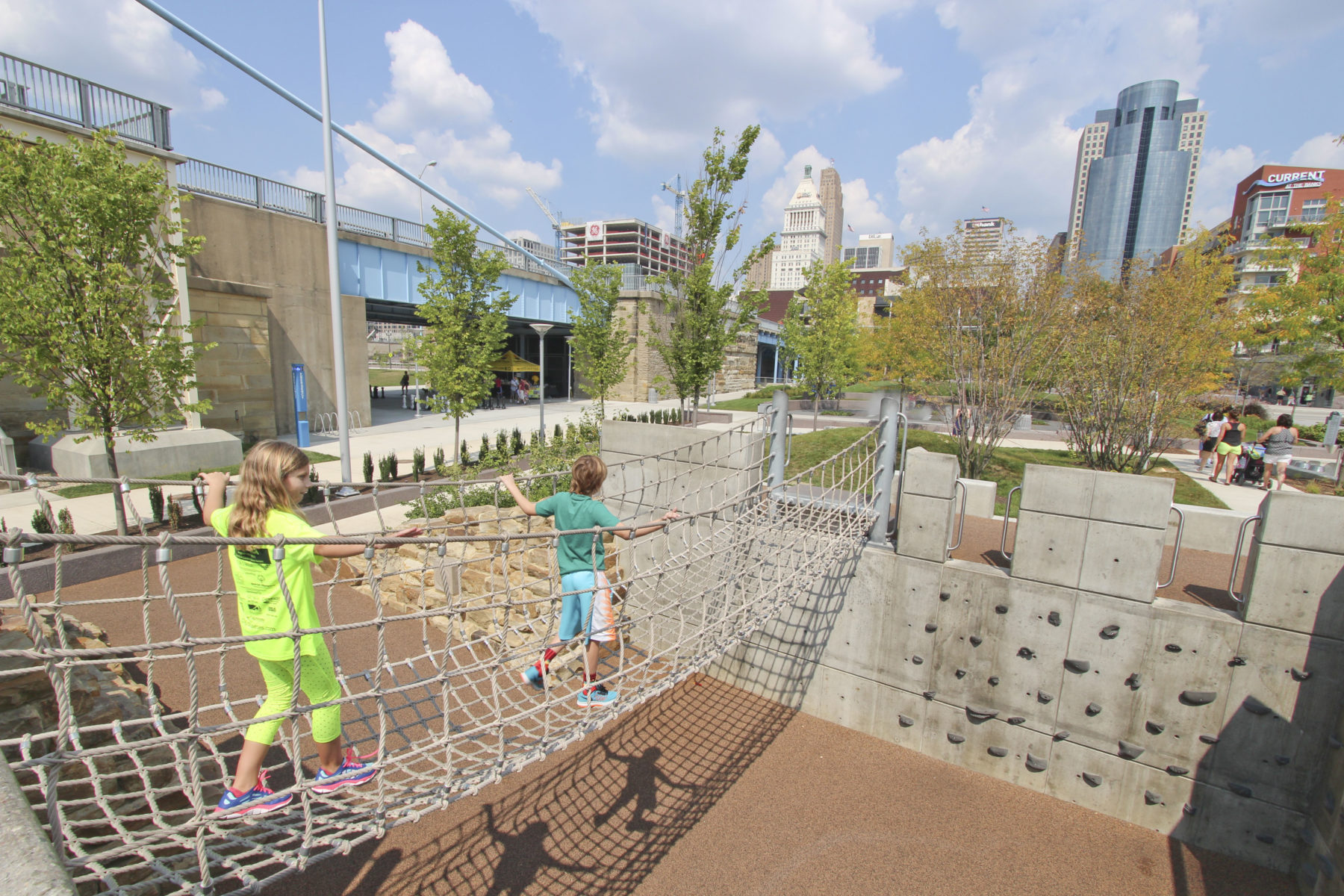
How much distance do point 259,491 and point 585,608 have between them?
186 centimetres

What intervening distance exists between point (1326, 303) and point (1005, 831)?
10.5 metres

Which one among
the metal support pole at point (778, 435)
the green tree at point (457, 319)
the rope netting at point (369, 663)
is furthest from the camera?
the green tree at point (457, 319)

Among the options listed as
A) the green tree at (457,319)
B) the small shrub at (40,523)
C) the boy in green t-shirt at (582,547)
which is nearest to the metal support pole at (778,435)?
the boy in green t-shirt at (582,547)

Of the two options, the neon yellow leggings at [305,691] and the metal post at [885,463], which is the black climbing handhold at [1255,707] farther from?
the neon yellow leggings at [305,691]

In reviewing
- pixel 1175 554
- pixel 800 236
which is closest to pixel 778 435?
pixel 1175 554

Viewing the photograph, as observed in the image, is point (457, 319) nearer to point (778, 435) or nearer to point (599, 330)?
point (599, 330)

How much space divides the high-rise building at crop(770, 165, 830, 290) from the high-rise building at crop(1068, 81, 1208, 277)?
53374mm

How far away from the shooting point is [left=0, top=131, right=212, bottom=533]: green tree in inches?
242

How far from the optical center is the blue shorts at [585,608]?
347cm

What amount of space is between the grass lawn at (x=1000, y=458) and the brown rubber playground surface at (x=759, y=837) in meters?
4.31

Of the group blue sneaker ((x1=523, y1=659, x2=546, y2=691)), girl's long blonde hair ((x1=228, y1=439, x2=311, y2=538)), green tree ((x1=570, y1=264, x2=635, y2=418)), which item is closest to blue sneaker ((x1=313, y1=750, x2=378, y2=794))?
girl's long blonde hair ((x1=228, y1=439, x2=311, y2=538))

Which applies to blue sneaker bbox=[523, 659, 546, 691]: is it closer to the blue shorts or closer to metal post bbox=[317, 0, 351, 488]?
the blue shorts

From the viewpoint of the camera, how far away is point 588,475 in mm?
3473

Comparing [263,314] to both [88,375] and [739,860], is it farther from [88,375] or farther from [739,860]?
[739,860]
